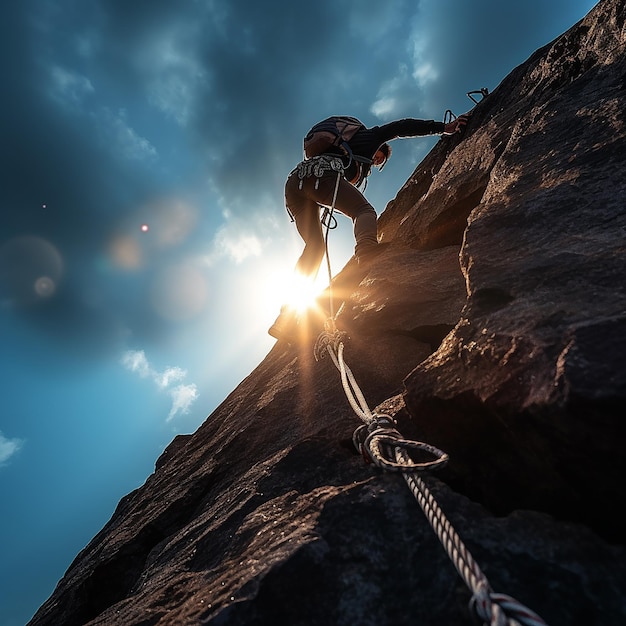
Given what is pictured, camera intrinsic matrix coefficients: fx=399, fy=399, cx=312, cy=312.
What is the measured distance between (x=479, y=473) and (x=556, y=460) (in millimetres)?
407

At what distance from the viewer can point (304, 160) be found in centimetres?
592

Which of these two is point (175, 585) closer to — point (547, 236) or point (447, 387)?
point (447, 387)

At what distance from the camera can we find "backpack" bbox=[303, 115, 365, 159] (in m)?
5.91

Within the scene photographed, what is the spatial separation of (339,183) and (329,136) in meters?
0.92

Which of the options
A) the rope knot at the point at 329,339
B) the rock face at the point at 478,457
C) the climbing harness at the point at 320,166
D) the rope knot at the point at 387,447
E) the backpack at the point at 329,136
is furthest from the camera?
the backpack at the point at 329,136

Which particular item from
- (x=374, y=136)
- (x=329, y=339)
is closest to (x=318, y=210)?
(x=374, y=136)

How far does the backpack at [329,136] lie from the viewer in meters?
5.91

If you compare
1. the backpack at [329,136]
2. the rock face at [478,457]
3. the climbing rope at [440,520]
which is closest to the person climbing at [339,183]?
the backpack at [329,136]

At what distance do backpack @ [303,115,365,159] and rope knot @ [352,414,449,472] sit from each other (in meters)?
4.92

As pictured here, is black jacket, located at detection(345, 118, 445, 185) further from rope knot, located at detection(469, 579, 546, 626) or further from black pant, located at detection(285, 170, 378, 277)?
rope knot, located at detection(469, 579, 546, 626)

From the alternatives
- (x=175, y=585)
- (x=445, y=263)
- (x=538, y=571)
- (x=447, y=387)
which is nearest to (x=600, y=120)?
(x=445, y=263)

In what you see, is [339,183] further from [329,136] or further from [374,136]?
→ [374,136]

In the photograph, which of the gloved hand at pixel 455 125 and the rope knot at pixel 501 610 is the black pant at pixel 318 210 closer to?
the gloved hand at pixel 455 125

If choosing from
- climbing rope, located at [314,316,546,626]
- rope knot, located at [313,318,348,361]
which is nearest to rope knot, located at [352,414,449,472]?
climbing rope, located at [314,316,546,626]
